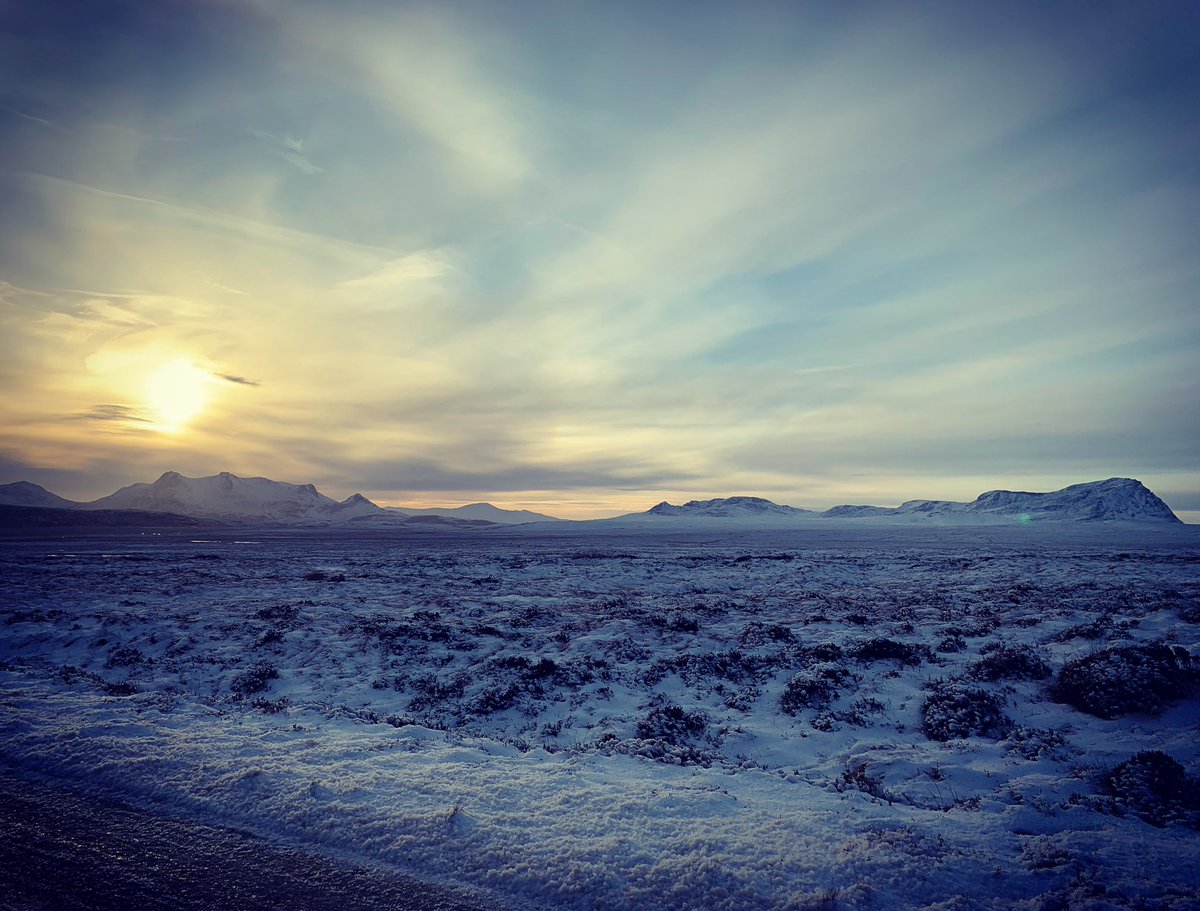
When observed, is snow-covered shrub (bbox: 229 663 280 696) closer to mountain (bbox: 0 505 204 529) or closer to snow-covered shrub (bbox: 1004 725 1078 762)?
snow-covered shrub (bbox: 1004 725 1078 762)

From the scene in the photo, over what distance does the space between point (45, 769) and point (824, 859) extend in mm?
9638

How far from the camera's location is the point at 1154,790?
684 cm

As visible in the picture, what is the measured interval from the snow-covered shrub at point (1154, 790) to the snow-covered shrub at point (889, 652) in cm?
611

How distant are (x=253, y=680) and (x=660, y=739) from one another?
9.76 meters

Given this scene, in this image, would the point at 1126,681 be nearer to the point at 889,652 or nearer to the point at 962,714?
the point at 962,714

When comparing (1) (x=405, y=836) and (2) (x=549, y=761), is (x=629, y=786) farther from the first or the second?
(1) (x=405, y=836)

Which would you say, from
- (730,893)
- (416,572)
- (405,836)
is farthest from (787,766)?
(416,572)

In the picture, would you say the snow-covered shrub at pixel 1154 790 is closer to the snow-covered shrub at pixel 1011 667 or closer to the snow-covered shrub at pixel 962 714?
the snow-covered shrub at pixel 962 714

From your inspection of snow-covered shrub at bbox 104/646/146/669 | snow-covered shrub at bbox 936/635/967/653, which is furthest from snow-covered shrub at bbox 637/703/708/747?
snow-covered shrub at bbox 104/646/146/669

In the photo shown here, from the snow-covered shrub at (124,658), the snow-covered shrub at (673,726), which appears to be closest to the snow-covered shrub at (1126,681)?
the snow-covered shrub at (673,726)

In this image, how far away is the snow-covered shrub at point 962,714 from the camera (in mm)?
9555

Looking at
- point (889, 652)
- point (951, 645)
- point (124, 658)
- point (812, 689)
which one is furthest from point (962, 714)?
point (124, 658)

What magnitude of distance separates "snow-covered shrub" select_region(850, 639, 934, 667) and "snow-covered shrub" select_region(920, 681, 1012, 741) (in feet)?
8.00

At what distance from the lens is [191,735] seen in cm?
848
